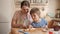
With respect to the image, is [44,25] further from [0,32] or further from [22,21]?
[0,32]

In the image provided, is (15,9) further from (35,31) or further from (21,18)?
(35,31)

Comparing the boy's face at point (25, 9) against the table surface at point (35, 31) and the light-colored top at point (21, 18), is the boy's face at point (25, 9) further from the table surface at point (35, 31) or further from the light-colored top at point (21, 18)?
the table surface at point (35, 31)

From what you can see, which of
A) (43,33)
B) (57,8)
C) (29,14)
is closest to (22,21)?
(29,14)

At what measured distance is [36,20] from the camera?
1.02m

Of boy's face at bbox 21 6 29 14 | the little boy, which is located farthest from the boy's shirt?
boy's face at bbox 21 6 29 14

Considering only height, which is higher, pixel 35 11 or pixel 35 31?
pixel 35 11

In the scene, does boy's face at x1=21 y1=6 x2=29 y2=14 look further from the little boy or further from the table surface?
the table surface

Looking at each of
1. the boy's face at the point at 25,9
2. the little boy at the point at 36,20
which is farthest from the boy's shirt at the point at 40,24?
the boy's face at the point at 25,9

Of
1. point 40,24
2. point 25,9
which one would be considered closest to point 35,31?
point 40,24

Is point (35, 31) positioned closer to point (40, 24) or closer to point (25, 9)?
point (40, 24)

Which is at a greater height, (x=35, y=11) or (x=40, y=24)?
(x=35, y=11)

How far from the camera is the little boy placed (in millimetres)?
1016

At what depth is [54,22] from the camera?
1037 millimetres

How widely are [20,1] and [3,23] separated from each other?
0.23m
